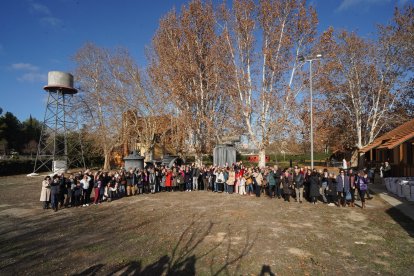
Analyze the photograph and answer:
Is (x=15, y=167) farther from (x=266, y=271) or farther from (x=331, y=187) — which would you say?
(x=266, y=271)

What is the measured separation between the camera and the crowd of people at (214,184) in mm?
12875

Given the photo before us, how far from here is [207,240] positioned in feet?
26.5

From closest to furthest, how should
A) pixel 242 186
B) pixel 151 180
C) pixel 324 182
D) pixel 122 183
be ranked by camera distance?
1. pixel 324 182
2. pixel 122 183
3. pixel 242 186
4. pixel 151 180

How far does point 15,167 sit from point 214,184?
2868cm

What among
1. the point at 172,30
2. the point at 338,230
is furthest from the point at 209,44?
the point at 338,230

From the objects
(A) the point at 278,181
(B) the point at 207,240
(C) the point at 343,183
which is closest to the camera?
(B) the point at 207,240

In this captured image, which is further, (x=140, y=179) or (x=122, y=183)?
(x=140, y=179)

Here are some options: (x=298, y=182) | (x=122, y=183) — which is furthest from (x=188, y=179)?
(x=298, y=182)

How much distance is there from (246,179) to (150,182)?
18.4 ft

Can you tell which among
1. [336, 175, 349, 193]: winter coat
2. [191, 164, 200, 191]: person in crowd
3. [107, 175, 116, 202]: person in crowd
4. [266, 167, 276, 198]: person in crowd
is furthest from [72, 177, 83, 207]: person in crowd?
[336, 175, 349, 193]: winter coat

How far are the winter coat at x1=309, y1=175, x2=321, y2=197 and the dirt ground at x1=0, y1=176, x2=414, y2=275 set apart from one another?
1.95ft

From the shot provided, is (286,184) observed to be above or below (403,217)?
above

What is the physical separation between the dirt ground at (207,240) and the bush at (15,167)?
2426cm

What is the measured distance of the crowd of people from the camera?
1288 centimetres
